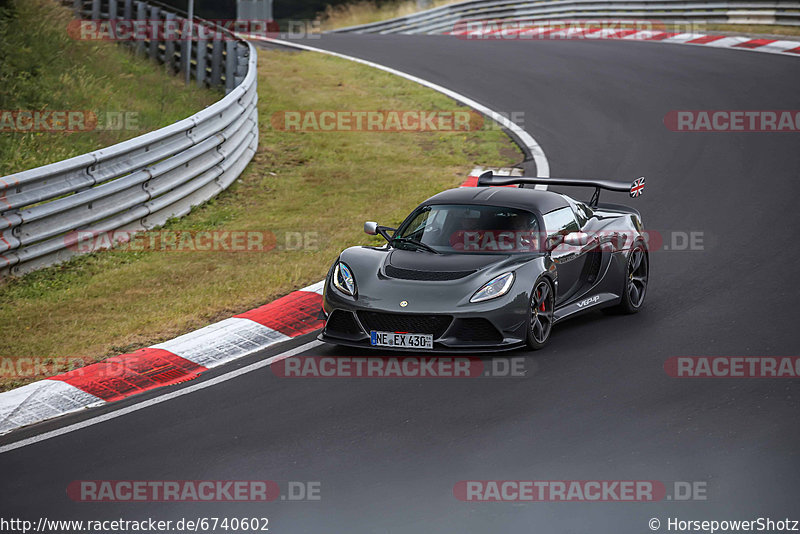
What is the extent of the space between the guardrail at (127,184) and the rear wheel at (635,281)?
5672 millimetres

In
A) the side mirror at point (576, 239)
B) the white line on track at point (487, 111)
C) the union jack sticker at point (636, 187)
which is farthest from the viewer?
the white line on track at point (487, 111)

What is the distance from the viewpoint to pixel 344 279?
28.3ft

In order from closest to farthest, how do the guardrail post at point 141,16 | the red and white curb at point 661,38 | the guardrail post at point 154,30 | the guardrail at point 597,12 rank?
the guardrail post at point 154,30 < the guardrail post at point 141,16 < the red and white curb at point 661,38 < the guardrail at point 597,12

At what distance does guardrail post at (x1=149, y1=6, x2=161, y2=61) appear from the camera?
19.8m

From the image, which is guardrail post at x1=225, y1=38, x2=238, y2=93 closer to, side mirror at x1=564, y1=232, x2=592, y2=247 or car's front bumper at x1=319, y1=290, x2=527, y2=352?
side mirror at x1=564, y1=232, x2=592, y2=247

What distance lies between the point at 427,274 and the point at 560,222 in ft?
5.29

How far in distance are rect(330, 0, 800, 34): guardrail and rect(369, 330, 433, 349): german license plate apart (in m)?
19.5

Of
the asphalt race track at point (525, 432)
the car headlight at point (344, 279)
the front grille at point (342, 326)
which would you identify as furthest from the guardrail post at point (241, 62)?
the front grille at point (342, 326)
